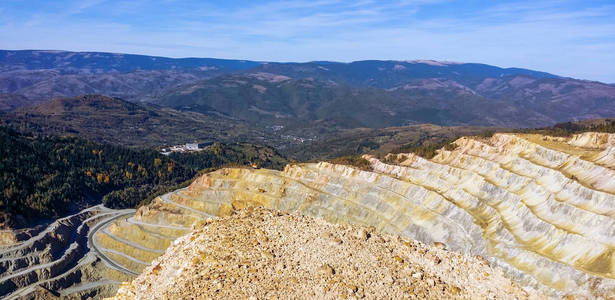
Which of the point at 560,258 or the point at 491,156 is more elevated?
the point at 491,156

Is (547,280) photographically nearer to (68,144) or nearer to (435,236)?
(435,236)

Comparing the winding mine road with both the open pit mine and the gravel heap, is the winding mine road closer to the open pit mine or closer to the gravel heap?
the open pit mine

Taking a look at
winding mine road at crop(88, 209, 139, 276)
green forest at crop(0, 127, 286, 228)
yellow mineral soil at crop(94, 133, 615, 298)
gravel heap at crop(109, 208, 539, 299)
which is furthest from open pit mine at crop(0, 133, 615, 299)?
gravel heap at crop(109, 208, 539, 299)

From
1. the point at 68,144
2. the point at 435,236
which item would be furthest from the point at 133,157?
the point at 435,236

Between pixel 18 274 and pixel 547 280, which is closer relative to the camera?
pixel 547 280

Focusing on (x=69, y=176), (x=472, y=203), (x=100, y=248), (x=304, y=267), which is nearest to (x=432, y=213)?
(x=472, y=203)
